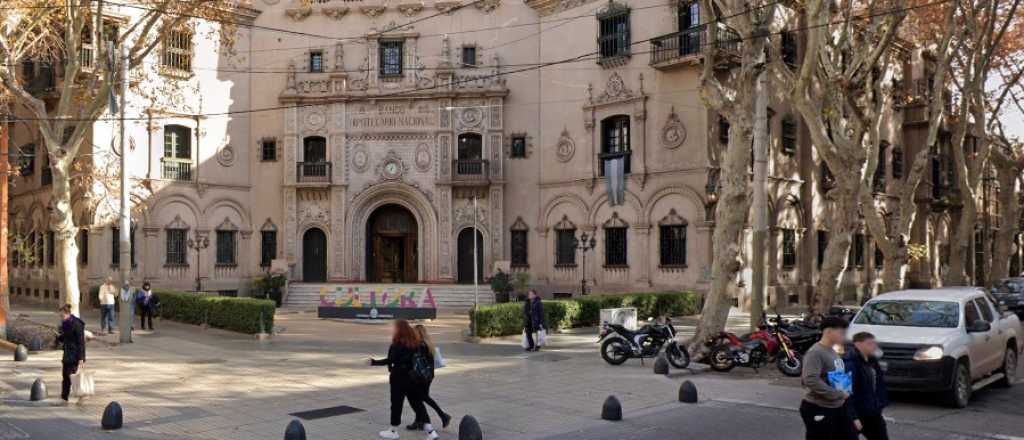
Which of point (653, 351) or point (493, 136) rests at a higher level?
point (493, 136)

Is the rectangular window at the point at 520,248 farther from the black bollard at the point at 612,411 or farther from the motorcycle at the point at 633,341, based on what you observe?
the black bollard at the point at 612,411

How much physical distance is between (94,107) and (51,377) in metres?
8.74

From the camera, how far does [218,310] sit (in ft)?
78.1

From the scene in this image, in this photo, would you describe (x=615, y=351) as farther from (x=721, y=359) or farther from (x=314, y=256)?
(x=314, y=256)

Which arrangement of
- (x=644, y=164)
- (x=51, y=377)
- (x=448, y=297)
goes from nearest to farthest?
(x=51, y=377), (x=644, y=164), (x=448, y=297)

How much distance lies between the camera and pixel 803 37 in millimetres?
33031

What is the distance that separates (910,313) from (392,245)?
2763 cm

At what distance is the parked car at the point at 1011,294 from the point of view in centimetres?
2944

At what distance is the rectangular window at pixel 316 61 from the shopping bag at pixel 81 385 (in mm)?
25853

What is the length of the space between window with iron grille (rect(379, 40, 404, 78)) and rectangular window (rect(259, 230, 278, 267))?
894cm

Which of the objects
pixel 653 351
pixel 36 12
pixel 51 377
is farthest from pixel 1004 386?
pixel 36 12

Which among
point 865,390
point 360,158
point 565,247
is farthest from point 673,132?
point 865,390

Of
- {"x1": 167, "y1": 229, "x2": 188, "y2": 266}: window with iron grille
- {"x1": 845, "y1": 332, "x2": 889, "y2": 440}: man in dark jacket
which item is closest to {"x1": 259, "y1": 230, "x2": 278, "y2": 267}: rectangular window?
{"x1": 167, "y1": 229, "x2": 188, "y2": 266}: window with iron grille

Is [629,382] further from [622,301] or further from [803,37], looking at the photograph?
[803,37]
